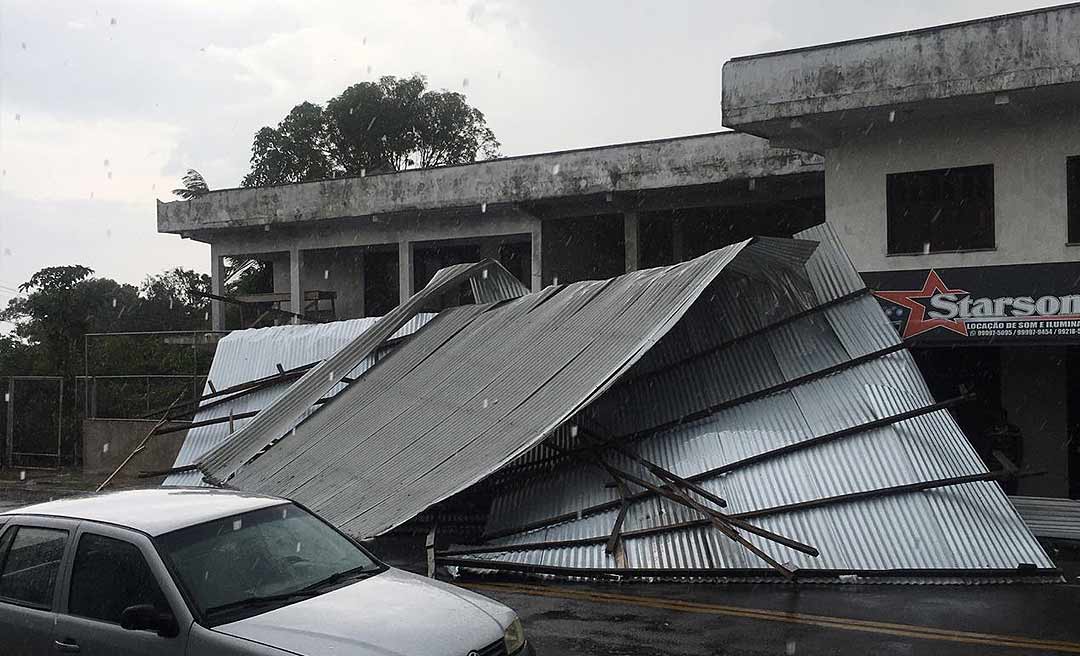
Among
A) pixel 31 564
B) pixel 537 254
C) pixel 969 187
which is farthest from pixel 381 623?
pixel 537 254

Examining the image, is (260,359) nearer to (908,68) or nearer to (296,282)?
(296,282)

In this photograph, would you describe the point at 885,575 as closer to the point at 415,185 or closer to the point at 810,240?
the point at 810,240

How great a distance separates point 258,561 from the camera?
18.8 ft

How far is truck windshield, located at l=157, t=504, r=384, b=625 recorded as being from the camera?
5371 millimetres

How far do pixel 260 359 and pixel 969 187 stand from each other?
40.3 ft

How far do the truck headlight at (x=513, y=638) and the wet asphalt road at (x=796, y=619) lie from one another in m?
2.52

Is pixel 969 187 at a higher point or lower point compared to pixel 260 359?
higher

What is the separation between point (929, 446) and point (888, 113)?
22.4ft

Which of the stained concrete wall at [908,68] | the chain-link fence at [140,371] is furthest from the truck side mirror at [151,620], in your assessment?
the chain-link fence at [140,371]

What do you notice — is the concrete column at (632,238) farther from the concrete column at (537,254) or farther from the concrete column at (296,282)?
the concrete column at (296,282)

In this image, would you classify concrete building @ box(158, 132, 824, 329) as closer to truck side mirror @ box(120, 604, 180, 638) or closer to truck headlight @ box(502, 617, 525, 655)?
truck headlight @ box(502, 617, 525, 655)

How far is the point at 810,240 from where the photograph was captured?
13.8 metres

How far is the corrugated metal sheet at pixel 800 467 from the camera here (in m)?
10.2

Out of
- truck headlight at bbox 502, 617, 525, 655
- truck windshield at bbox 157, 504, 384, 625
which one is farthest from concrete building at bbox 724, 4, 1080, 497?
truck windshield at bbox 157, 504, 384, 625
